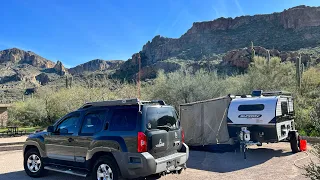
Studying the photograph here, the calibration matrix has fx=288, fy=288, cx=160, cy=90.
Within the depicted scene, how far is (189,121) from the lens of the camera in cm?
1263

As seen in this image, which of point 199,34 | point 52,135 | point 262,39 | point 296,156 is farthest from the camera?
point 199,34

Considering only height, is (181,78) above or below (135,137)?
above

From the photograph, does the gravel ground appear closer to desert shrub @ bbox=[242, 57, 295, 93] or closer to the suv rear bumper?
the suv rear bumper

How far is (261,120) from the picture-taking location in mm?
10492

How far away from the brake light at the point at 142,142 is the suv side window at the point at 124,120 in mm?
264

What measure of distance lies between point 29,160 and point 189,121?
6.82m

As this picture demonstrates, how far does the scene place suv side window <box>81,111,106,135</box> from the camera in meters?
6.65

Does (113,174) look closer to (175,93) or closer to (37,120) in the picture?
(175,93)

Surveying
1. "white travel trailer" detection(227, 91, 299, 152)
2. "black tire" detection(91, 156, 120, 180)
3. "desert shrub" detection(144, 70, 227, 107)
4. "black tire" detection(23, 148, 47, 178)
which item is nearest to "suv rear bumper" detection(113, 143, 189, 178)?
"black tire" detection(91, 156, 120, 180)

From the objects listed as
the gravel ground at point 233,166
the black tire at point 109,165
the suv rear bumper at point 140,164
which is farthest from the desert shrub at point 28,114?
the suv rear bumper at point 140,164

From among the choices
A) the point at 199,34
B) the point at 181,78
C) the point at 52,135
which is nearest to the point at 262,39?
the point at 199,34

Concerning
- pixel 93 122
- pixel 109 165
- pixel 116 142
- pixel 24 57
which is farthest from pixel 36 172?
pixel 24 57

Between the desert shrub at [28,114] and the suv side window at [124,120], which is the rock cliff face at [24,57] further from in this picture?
the suv side window at [124,120]

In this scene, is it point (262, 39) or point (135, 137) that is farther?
point (262, 39)
